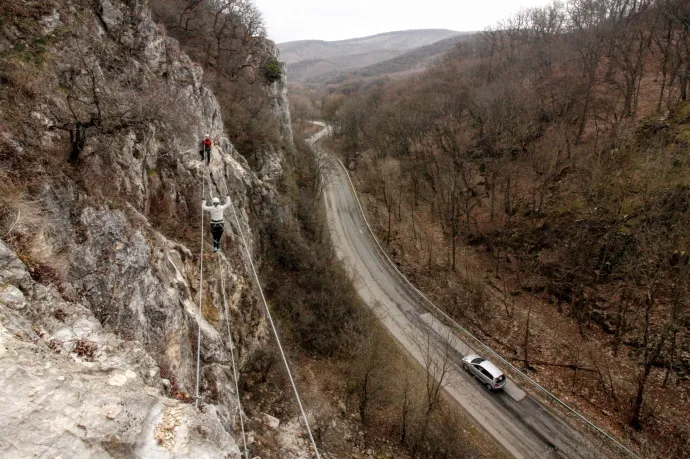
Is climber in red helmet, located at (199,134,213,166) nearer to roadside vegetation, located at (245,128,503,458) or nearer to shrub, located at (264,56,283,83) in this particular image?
roadside vegetation, located at (245,128,503,458)

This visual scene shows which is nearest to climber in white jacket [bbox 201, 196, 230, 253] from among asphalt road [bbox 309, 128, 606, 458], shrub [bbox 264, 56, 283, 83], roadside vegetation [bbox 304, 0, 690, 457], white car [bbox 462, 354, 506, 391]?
asphalt road [bbox 309, 128, 606, 458]

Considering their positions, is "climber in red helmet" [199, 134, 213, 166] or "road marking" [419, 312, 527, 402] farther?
"road marking" [419, 312, 527, 402]

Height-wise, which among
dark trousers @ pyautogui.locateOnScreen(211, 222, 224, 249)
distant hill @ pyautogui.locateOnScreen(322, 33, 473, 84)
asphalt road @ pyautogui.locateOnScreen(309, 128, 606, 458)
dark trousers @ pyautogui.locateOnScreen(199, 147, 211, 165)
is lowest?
asphalt road @ pyautogui.locateOnScreen(309, 128, 606, 458)

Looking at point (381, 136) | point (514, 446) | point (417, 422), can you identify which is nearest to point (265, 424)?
point (417, 422)

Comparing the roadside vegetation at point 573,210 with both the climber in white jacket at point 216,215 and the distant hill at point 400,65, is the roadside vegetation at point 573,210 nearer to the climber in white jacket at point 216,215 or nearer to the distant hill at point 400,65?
the climber in white jacket at point 216,215

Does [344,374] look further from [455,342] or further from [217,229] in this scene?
[217,229]

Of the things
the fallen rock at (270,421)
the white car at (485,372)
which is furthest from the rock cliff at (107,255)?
the white car at (485,372)
